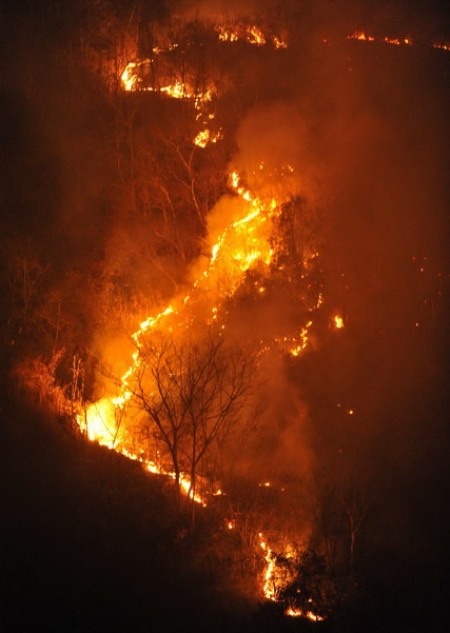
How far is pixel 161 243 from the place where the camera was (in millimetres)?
18828

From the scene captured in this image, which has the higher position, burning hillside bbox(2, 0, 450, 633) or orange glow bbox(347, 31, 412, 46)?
orange glow bbox(347, 31, 412, 46)

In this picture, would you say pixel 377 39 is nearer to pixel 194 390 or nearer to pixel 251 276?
pixel 251 276

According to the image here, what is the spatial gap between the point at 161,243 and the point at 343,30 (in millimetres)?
11665

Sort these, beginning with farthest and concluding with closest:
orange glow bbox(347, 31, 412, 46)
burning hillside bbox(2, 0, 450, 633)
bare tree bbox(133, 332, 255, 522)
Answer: orange glow bbox(347, 31, 412, 46), bare tree bbox(133, 332, 255, 522), burning hillside bbox(2, 0, 450, 633)

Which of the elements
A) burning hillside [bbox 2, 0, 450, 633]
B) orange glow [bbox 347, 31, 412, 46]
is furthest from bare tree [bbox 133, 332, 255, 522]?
orange glow [bbox 347, 31, 412, 46]

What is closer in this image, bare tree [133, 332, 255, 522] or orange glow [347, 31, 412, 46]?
bare tree [133, 332, 255, 522]

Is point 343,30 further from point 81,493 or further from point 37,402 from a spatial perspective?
point 81,493

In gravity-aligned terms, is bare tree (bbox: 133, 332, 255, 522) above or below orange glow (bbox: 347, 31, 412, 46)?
below

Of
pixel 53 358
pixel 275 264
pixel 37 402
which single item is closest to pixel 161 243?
pixel 275 264

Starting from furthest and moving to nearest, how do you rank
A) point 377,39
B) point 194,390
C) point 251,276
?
point 377,39, point 251,276, point 194,390

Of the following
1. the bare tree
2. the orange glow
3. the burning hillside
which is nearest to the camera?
the burning hillside

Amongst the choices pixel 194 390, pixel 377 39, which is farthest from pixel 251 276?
pixel 377 39

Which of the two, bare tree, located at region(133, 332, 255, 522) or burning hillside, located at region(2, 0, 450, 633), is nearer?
burning hillside, located at region(2, 0, 450, 633)

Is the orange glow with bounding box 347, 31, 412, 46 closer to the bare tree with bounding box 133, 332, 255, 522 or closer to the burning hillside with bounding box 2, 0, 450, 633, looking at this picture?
the burning hillside with bounding box 2, 0, 450, 633
